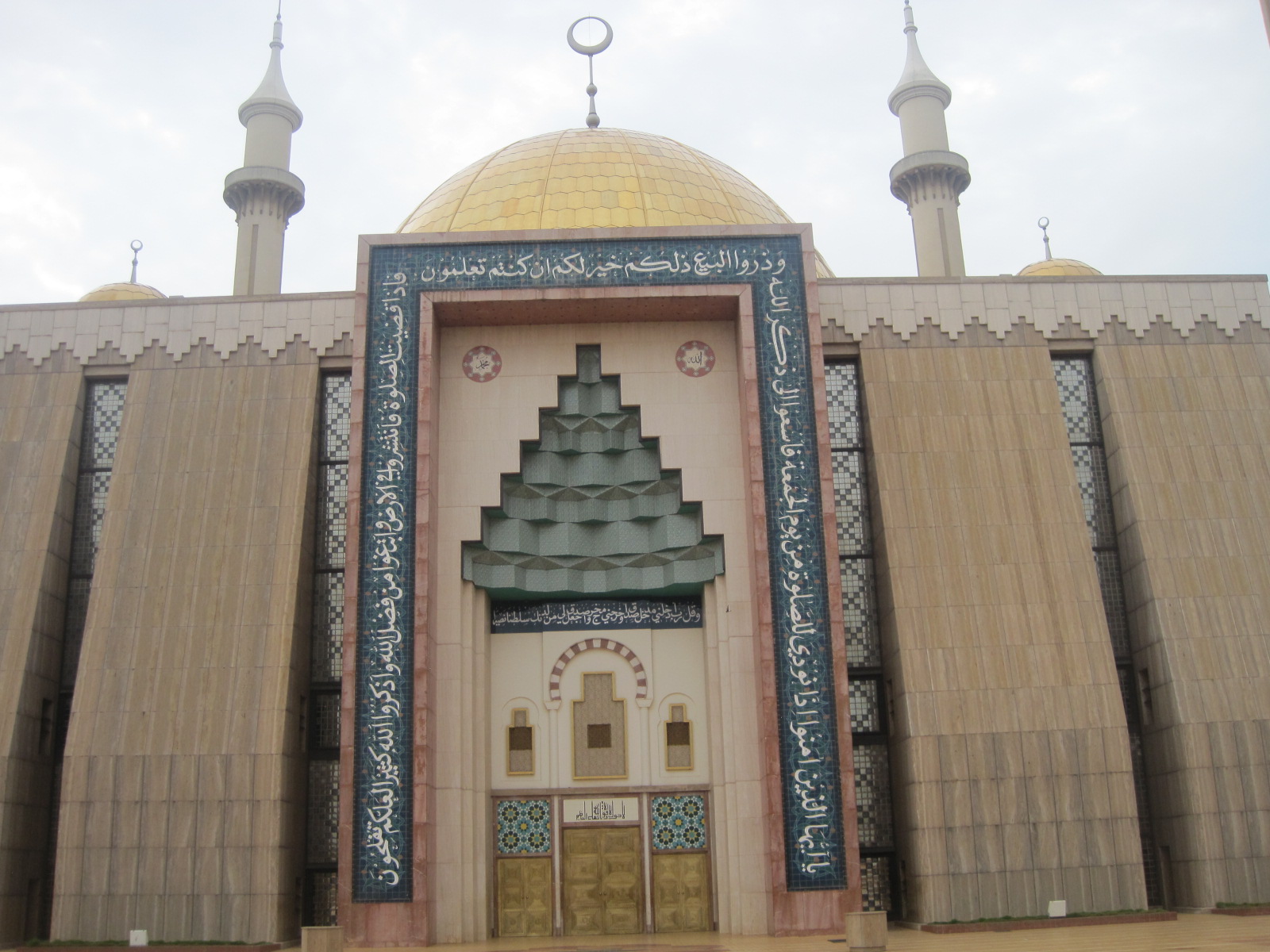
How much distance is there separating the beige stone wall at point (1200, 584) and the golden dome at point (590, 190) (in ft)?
18.2

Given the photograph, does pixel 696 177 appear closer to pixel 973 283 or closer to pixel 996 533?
pixel 973 283

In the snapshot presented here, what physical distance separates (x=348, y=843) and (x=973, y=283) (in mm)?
9954

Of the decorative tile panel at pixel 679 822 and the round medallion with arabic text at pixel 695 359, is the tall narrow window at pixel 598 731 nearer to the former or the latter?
the decorative tile panel at pixel 679 822

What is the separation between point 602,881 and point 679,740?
1.77 metres

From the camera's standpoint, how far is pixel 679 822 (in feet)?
45.1

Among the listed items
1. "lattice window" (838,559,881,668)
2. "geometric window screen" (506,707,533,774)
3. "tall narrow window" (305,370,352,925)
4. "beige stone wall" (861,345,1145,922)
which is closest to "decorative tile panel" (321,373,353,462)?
"tall narrow window" (305,370,352,925)

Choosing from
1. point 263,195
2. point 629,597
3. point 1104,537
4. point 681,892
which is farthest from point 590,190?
point 681,892

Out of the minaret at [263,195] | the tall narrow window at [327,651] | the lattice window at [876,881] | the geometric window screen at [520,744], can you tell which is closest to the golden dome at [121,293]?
the minaret at [263,195]

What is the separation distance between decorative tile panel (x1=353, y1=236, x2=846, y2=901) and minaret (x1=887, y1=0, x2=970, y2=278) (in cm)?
731

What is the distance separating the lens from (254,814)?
1261cm

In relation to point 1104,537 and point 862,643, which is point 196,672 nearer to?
point 862,643

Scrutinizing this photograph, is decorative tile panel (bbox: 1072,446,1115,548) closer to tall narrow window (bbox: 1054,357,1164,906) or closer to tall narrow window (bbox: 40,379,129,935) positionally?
tall narrow window (bbox: 1054,357,1164,906)

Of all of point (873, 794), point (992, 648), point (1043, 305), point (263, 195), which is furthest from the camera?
point (263, 195)

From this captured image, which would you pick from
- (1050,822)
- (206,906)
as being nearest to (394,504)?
(206,906)
